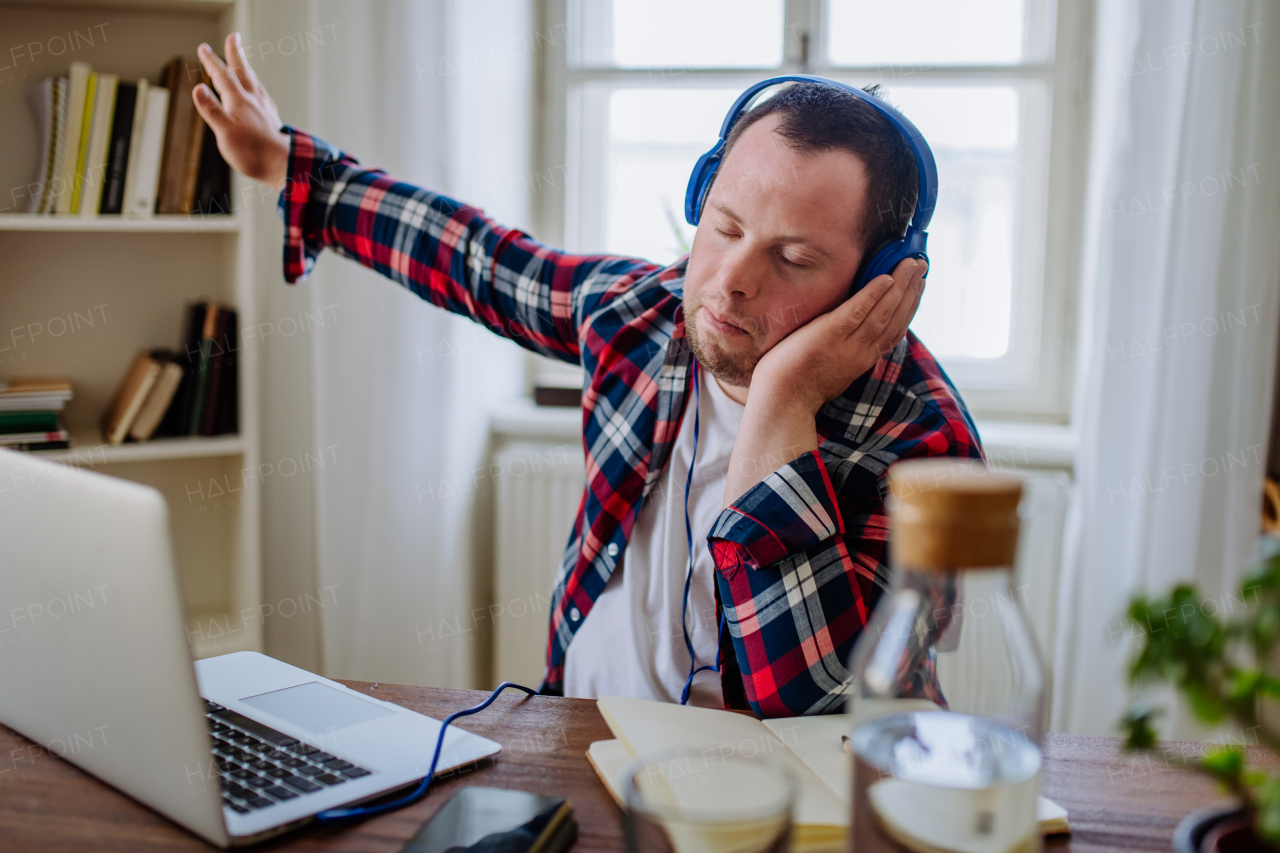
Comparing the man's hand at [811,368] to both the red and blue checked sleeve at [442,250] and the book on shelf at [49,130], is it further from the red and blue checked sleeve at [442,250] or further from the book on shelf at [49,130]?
the book on shelf at [49,130]

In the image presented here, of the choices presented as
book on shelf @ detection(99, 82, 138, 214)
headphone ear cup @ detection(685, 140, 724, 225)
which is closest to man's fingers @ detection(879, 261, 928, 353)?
headphone ear cup @ detection(685, 140, 724, 225)

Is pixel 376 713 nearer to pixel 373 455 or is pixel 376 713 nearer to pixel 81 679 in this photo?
pixel 81 679

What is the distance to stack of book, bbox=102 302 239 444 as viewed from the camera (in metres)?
1.87

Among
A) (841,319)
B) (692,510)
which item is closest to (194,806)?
(692,510)

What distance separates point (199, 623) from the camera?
203cm

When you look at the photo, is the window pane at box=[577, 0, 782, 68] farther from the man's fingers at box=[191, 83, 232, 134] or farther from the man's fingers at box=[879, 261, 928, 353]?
the man's fingers at box=[879, 261, 928, 353]

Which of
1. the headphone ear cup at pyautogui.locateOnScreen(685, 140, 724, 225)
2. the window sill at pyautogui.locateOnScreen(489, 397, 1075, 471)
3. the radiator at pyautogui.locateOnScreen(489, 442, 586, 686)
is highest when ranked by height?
the headphone ear cup at pyautogui.locateOnScreen(685, 140, 724, 225)

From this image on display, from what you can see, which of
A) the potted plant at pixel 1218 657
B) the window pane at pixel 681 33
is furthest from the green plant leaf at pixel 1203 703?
the window pane at pixel 681 33

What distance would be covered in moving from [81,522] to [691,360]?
2.62 ft

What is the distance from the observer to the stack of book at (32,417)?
174 centimetres

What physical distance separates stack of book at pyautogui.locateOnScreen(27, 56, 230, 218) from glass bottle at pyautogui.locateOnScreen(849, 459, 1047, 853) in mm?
1752

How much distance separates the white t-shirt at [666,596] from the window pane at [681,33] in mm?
1284

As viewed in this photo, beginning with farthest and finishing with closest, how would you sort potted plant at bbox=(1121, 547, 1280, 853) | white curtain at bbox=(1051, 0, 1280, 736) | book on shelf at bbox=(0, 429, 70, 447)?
1. book on shelf at bbox=(0, 429, 70, 447)
2. white curtain at bbox=(1051, 0, 1280, 736)
3. potted plant at bbox=(1121, 547, 1280, 853)

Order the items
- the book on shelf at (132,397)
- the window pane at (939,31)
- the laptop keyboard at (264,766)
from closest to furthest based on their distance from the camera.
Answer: the laptop keyboard at (264,766) < the book on shelf at (132,397) < the window pane at (939,31)
